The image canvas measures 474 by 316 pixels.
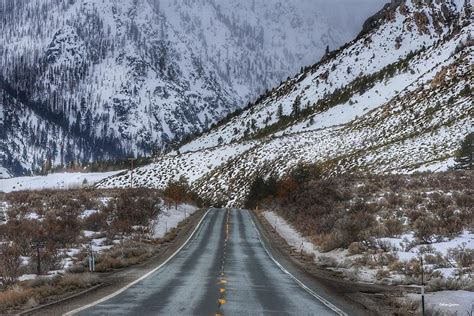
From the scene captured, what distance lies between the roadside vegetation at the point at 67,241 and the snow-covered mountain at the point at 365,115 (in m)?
34.2

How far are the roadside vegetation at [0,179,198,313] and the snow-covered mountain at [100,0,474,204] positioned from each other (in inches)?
1346

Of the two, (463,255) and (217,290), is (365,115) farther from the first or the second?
(217,290)

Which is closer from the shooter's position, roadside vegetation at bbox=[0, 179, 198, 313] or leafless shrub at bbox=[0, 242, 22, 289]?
roadside vegetation at bbox=[0, 179, 198, 313]

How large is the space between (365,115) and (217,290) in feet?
321

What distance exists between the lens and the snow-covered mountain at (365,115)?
75.8 metres

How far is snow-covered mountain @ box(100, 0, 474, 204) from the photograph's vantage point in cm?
7575

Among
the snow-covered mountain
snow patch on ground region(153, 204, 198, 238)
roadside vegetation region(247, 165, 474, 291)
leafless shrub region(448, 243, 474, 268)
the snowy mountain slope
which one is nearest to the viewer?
leafless shrub region(448, 243, 474, 268)

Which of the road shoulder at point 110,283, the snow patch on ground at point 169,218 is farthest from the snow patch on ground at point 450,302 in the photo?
the snow patch on ground at point 169,218

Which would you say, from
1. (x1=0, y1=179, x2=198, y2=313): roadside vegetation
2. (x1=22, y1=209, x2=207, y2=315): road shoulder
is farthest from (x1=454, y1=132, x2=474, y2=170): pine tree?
(x1=22, y1=209, x2=207, y2=315): road shoulder

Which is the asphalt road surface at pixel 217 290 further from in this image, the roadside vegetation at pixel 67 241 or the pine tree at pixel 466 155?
the pine tree at pixel 466 155

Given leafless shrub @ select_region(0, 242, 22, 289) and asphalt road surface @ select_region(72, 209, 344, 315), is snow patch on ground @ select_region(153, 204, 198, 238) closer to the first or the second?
asphalt road surface @ select_region(72, 209, 344, 315)

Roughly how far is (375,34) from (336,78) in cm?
2248

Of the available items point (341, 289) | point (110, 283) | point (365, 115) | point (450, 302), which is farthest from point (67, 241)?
point (365, 115)

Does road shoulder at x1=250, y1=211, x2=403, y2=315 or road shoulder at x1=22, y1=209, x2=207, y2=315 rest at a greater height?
road shoulder at x1=22, y1=209, x2=207, y2=315
